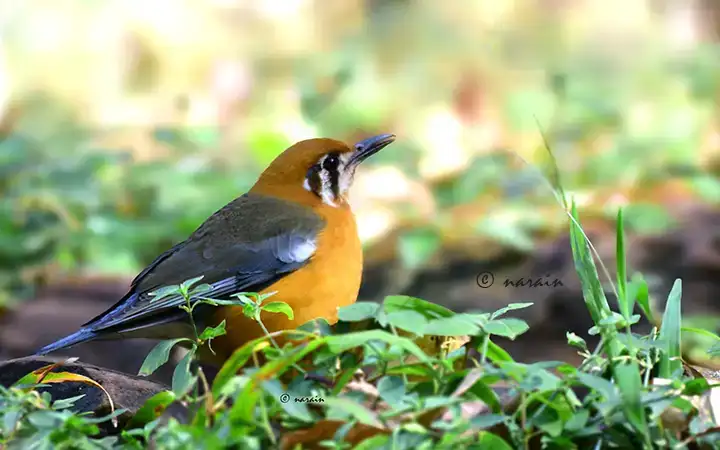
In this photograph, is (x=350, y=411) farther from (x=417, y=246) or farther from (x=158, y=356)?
(x=417, y=246)

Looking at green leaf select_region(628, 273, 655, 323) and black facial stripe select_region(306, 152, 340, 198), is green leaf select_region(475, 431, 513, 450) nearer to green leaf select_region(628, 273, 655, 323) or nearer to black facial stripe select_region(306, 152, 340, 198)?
green leaf select_region(628, 273, 655, 323)

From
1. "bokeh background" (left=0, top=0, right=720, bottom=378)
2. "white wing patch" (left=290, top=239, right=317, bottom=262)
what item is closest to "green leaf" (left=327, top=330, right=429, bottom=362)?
"white wing patch" (left=290, top=239, right=317, bottom=262)

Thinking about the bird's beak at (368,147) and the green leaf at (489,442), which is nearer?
the green leaf at (489,442)

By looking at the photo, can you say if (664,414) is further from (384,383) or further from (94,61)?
(94,61)

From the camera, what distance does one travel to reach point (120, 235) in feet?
20.7

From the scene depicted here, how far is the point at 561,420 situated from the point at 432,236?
437 centimetres

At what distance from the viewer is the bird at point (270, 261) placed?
312 cm

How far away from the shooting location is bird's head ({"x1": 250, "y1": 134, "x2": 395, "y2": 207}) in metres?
3.72

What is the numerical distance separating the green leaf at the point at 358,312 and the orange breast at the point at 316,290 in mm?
1079

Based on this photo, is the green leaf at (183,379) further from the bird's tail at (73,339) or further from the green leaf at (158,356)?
the bird's tail at (73,339)

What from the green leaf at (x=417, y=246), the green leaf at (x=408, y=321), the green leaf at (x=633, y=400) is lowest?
the green leaf at (x=417, y=246)

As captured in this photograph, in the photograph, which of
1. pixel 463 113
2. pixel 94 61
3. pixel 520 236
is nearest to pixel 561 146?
pixel 463 113

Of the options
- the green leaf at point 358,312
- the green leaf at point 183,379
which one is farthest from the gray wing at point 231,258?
the green leaf at point 358,312

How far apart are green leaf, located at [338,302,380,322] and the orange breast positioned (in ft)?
3.54
